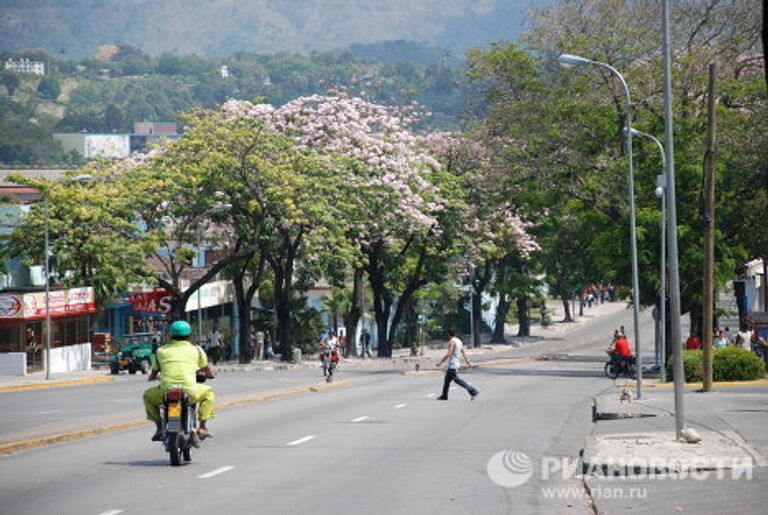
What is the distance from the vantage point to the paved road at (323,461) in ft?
50.0

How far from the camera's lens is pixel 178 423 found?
18000 millimetres

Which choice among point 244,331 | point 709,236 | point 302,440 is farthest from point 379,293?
point 302,440

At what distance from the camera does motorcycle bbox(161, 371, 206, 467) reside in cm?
1798

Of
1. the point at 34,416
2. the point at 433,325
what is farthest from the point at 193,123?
the point at 433,325

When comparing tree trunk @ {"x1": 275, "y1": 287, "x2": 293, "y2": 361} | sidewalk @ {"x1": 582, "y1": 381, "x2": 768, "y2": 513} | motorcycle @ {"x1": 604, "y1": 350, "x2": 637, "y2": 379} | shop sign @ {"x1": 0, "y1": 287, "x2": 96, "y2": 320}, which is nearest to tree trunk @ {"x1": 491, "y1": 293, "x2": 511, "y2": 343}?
tree trunk @ {"x1": 275, "y1": 287, "x2": 293, "y2": 361}

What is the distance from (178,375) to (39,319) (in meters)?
41.5

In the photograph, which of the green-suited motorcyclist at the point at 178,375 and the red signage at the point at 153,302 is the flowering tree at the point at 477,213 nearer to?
the red signage at the point at 153,302

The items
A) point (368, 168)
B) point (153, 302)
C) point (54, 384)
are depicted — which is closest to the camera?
point (54, 384)

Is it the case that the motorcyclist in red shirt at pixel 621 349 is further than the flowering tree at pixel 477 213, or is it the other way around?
the flowering tree at pixel 477 213

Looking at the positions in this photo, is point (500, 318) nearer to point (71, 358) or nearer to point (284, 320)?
point (284, 320)

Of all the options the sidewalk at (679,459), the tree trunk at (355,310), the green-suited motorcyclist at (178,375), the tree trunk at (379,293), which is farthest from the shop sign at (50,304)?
the green-suited motorcyclist at (178,375)

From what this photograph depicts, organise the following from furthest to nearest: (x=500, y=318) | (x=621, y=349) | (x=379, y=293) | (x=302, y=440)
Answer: (x=500, y=318) < (x=379, y=293) < (x=621, y=349) < (x=302, y=440)

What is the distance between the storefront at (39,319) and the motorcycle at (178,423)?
3538 cm

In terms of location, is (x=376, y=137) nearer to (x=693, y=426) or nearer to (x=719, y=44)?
(x=719, y=44)
